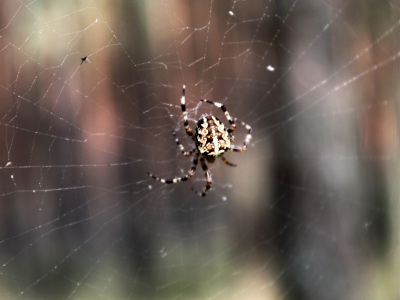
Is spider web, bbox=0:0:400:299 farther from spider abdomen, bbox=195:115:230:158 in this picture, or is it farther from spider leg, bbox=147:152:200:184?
spider abdomen, bbox=195:115:230:158

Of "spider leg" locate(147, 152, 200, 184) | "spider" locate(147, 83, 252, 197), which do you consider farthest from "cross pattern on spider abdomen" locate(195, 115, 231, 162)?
"spider leg" locate(147, 152, 200, 184)

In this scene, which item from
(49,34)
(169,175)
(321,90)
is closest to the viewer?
(49,34)

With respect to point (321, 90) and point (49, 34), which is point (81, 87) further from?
point (321, 90)

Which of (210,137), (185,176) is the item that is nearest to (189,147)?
(185,176)

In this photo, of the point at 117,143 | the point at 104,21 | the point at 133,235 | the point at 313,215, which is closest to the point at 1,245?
the point at 133,235

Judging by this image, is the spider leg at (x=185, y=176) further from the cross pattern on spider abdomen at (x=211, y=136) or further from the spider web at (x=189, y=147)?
the cross pattern on spider abdomen at (x=211, y=136)

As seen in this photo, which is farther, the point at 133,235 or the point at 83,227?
the point at 133,235
